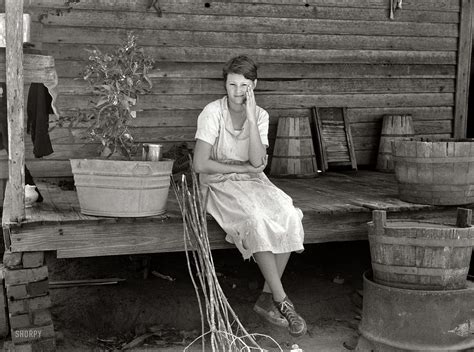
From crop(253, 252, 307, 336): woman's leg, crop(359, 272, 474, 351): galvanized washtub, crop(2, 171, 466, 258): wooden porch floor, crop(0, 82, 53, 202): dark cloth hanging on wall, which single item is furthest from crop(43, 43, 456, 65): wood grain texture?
crop(359, 272, 474, 351): galvanized washtub

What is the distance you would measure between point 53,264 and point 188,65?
2.50 metres

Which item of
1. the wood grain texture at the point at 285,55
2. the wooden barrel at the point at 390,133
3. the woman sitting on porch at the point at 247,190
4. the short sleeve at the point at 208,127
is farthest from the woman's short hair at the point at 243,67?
the wooden barrel at the point at 390,133

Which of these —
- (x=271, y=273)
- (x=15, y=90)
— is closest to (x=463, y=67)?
(x=271, y=273)

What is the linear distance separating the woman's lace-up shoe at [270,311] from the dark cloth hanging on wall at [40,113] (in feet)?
7.82

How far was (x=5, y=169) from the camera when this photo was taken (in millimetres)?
5930

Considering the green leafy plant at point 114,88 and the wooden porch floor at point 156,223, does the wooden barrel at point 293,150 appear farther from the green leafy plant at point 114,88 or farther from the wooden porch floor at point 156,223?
the green leafy plant at point 114,88

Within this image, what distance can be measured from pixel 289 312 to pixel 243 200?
822mm

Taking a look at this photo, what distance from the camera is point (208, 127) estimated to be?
490 centimetres

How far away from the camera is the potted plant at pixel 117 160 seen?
Answer: 4492mm

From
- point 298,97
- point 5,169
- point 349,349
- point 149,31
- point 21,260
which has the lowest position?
point 349,349

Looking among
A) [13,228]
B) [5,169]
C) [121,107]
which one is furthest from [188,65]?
[13,228]

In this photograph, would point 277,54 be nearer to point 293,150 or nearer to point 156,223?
point 293,150

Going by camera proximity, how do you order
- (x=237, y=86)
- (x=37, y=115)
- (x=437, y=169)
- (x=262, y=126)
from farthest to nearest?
(x=37, y=115) → (x=437, y=169) → (x=262, y=126) → (x=237, y=86)

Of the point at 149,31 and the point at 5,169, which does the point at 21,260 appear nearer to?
the point at 5,169
